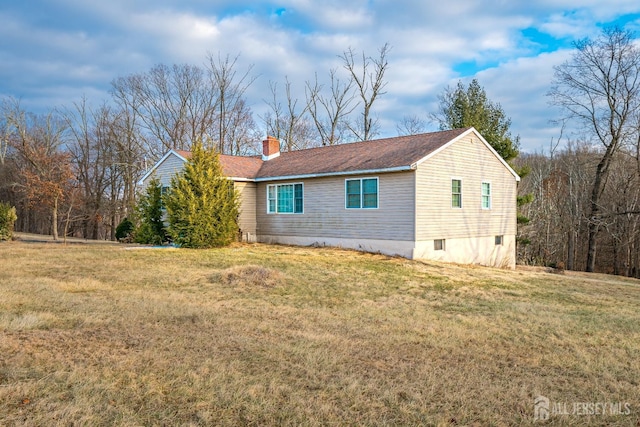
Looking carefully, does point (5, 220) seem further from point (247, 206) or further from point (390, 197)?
point (390, 197)

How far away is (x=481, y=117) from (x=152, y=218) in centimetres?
1723

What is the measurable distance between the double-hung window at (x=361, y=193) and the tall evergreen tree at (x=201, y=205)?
4.32 meters

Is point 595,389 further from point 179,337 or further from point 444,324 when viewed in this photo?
point 179,337

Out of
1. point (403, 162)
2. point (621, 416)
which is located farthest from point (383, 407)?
point (403, 162)

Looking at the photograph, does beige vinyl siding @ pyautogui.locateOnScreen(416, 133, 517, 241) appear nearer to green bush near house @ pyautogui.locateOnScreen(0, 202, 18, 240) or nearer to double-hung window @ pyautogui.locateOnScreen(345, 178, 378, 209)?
double-hung window @ pyautogui.locateOnScreen(345, 178, 378, 209)

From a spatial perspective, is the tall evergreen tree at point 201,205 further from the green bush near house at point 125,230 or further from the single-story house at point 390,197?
the green bush near house at point 125,230

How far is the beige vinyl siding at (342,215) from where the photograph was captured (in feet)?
49.2

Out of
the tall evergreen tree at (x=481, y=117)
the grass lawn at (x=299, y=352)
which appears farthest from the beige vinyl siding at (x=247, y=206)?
the tall evergreen tree at (x=481, y=117)

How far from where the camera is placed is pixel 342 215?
54.5 ft

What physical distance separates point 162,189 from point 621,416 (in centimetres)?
1888

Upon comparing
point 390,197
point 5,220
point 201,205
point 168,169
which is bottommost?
point 5,220

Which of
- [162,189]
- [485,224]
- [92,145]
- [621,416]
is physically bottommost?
[621,416]

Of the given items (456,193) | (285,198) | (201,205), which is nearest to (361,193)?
(456,193)

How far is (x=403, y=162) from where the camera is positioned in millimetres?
14969
